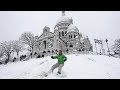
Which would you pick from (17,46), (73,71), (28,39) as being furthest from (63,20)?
(73,71)

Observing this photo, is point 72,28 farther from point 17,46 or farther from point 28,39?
point 17,46

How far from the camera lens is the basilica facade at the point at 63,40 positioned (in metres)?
31.7

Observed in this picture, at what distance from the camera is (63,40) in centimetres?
3756

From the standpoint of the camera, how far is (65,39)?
37969 mm

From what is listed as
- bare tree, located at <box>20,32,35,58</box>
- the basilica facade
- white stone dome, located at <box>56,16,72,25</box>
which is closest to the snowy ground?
the basilica facade

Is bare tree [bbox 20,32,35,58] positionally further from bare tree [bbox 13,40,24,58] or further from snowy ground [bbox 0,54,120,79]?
snowy ground [bbox 0,54,120,79]

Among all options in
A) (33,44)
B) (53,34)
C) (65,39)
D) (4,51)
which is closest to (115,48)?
(65,39)

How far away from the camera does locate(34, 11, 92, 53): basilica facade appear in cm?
3167

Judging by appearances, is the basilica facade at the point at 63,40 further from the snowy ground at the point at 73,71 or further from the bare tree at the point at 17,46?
the snowy ground at the point at 73,71

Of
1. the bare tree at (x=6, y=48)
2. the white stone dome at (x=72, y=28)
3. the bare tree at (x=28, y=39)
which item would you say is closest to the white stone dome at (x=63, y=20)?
the white stone dome at (x=72, y=28)

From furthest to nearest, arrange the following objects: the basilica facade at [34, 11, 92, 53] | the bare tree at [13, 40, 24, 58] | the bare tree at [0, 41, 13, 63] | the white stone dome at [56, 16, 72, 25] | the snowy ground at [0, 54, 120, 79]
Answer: the white stone dome at [56, 16, 72, 25], the bare tree at [13, 40, 24, 58], the bare tree at [0, 41, 13, 63], the basilica facade at [34, 11, 92, 53], the snowy ground at [0, 54, 120, 79]
